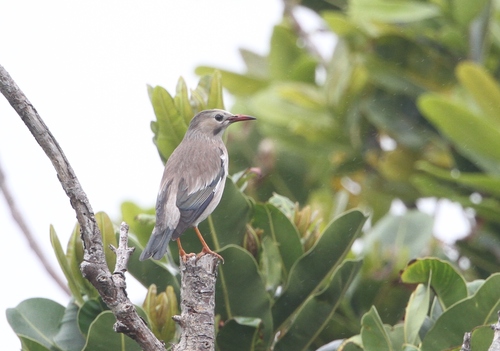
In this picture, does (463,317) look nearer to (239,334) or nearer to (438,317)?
(438,317)

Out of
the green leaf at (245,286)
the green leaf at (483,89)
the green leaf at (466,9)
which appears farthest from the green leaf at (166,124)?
the green leaf at (466,9)

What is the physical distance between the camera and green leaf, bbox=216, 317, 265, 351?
142 inches

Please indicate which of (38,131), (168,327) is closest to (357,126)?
(168,327)

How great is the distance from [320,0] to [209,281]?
437cm

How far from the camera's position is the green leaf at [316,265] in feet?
12.7

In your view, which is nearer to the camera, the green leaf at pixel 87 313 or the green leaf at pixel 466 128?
the green leaf at pixel 87 313

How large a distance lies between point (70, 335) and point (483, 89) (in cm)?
314

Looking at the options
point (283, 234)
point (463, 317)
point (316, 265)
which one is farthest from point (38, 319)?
point (463, 317)

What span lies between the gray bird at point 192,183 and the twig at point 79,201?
910 mm

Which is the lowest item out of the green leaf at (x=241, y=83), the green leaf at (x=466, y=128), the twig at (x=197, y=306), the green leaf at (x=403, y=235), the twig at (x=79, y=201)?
the green leaf at (x=403, y=235)

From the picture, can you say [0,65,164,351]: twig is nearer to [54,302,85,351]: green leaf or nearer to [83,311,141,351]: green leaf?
[83,311,141,351]: green leaf

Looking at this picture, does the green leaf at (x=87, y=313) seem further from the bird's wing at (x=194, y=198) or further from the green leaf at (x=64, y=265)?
the bird's wing at (x=194, y=198)

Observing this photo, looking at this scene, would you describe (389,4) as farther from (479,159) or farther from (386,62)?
(479,159)

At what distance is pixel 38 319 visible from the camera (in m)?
3.83
